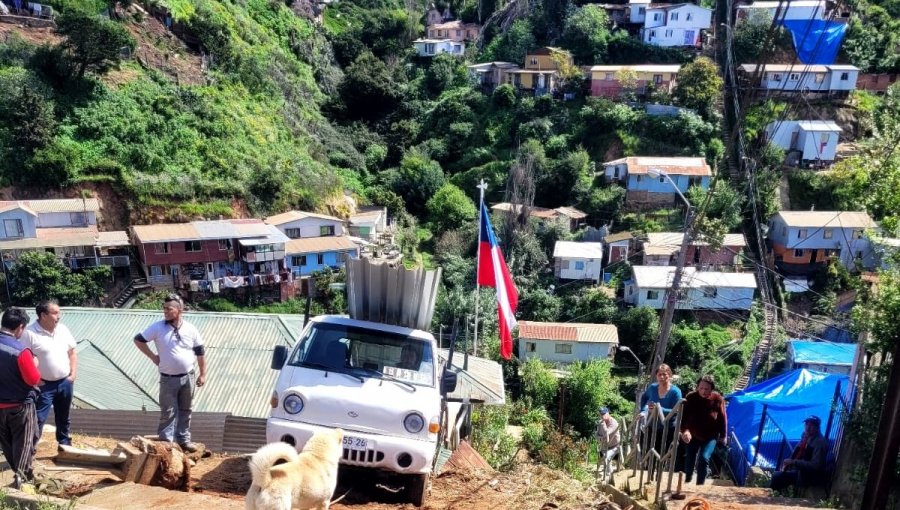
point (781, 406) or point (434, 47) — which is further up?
point (434, 47)

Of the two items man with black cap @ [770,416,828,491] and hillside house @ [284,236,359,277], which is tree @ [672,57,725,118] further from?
man with black cap @ [770,416,828,491]

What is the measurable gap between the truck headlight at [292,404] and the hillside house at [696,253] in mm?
29655

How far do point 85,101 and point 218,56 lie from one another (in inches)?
412

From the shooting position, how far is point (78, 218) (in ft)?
93.4

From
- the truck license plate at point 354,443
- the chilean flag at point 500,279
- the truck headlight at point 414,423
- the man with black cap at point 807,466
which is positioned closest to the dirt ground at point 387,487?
the truck license plate at point 354,443

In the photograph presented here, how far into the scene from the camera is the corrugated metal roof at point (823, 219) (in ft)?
108

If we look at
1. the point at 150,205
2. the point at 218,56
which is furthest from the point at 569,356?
the point at 218,56

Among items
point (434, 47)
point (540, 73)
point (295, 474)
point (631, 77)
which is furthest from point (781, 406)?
point (434, 47)

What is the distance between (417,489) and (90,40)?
34.4m

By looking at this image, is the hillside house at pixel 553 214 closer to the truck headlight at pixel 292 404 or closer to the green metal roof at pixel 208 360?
the green metal roof at pixel 208 360

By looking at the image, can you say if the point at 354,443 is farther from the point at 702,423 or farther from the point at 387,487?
the point at 702,423

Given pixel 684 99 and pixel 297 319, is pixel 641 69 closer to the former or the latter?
pixel 684 99

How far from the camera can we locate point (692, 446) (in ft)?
21.7

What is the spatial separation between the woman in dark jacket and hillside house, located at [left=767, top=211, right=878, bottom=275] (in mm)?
30354
